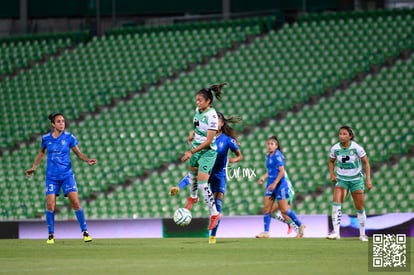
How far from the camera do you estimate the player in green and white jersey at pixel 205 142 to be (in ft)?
49.7

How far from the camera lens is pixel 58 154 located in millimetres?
16750

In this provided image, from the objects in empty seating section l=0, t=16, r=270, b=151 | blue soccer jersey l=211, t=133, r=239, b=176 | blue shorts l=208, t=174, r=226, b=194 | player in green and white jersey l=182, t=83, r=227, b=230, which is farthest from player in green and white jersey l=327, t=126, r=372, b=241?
empty seating section l=0, t=16, r=270, b=151

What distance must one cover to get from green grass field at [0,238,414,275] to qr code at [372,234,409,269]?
0.57 ft

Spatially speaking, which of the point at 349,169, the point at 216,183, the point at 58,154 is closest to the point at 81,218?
the point at 58,154

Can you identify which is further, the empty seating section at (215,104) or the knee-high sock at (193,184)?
the empty seating section at (215,104)

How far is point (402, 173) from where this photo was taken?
2575cm

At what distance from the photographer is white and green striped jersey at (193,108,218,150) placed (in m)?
15.1

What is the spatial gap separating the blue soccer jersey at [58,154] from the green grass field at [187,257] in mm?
1190

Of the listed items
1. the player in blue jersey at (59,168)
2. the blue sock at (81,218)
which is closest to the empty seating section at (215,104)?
the blue sock at (81,218)

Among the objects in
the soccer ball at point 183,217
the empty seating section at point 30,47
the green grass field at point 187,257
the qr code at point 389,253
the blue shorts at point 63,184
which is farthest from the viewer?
the empty seating section at point 30,47

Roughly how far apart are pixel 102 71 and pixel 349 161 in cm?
1736

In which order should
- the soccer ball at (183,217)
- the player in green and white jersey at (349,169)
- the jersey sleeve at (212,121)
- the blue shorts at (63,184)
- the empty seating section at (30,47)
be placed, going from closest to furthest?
the jersey sleeve at (212,121)
the soccer ball at (183,217)
the blue shorts at (63,184)
the player in green and white jersey at (349,169)
the empty seating section at (30,47)

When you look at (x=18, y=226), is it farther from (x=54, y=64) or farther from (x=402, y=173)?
(x=54, y=64)

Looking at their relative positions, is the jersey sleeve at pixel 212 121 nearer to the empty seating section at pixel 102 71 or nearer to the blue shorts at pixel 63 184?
the blue shorts at pixel 63 184
